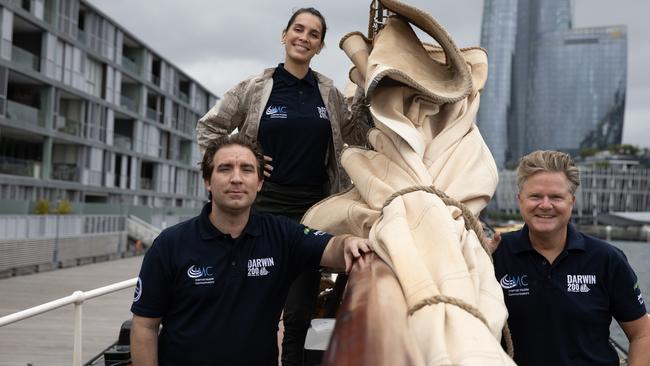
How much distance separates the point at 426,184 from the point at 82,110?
1294 inches

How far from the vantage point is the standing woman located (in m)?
3.44

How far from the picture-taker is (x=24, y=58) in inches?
1071

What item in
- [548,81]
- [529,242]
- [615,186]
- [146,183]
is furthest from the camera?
[548,81]

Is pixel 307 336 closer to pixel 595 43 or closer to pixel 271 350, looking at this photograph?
pixel 271 350

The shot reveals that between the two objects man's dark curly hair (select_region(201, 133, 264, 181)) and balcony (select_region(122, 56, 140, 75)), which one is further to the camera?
balcony (select_region(122, 56, 140, 75))

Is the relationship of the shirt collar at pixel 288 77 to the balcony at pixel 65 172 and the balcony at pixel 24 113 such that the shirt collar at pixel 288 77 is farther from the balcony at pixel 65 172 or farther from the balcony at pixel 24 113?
the balcony at pixel 65 172

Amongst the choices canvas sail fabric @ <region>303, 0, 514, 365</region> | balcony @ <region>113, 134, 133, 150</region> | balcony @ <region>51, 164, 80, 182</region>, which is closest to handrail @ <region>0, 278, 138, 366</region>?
canvas sail fabric @ <region>303, 0, 514, 365</region>

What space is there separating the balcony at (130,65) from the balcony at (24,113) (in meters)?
8.74

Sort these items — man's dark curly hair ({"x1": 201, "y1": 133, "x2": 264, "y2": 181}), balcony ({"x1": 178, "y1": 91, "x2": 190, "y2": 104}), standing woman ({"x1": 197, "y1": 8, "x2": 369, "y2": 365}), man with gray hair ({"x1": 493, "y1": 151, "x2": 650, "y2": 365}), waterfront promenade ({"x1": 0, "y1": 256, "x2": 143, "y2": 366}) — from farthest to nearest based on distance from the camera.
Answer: balcony ({"x1": 178, "y1": 91, "x2": 190, "y2": 104})
waterfront promenade ({"x1": 0, "y1": 256, "x2": 143, "y2": 366})
standing woman ({"x1": 197, "y1": 8, "x2": 369, "y2": 365})
man's dark curly hair ({"x1": 201, "y1": 133, "x2": 264, "y2": 181})
man with gray hair ({"x1": 493, "y1": 151, "x2": 650, "y2": 365})

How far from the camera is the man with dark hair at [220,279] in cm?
252

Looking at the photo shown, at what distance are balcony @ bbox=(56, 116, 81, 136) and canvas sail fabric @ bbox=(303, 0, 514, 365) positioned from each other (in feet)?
96.9

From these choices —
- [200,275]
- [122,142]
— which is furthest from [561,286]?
[122,142]

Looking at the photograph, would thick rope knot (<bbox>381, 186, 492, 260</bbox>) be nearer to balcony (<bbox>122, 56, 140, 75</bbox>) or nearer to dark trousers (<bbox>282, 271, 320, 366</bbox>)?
dark trousers (<bbox>282, 271, 320, 366</bbox>)

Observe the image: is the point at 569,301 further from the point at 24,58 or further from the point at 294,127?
the point at 24,58
